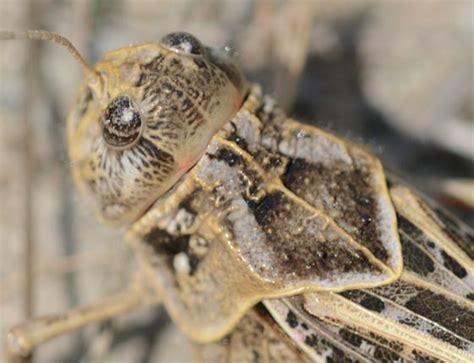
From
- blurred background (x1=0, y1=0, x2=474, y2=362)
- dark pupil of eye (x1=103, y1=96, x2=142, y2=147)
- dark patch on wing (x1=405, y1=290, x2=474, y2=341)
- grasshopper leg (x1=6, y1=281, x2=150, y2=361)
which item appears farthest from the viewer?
blurred background (x1=0, y1=0, x2=474, y2=362)

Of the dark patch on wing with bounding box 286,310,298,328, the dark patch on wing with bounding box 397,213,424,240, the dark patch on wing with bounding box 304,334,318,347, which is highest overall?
the dark patch on wing with bounding box 397,213,424,240

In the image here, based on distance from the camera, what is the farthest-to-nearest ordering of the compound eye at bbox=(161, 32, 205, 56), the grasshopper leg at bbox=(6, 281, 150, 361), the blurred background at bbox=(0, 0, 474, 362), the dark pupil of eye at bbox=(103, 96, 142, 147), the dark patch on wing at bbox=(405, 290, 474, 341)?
1. the blurred background at bbox=(0, 0, 474, 362)
2. the grasshopper leg at bbox=(6, 281, 150, 361)
3. the compound eye at bbox=(161, 32, 205, 56)
4. the dark pupil of eye at bbox=(103, 96, 142, 147)
5. the dark patch on wing at bbox=(405, 290, 474, 341)

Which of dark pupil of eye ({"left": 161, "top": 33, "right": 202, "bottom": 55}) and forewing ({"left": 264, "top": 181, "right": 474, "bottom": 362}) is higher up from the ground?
dark pupil of eye ({"left": 161, "top": 33, "right": 202, "bottom": 55})

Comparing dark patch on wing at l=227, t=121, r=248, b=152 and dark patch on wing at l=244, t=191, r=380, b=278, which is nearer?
dark patch on wing at l=244, t=191, r=380, b=278

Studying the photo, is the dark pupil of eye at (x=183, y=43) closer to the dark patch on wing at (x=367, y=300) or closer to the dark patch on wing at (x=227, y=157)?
the dark patch on wing at (x=227, y=157)

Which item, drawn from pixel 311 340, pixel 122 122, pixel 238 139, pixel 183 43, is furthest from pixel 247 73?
pixel 311 340

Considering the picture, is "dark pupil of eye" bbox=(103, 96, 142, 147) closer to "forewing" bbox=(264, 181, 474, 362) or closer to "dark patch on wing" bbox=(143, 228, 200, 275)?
"dark patch on wing" bbox=(143, 228, 200, 275)

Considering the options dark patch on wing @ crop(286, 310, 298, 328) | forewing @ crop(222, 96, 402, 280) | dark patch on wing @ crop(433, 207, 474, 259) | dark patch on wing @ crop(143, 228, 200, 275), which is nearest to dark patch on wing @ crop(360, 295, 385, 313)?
forewing @ crop(222, 96, 402, 280)

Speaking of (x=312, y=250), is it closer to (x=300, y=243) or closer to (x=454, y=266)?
(x=300, y=243)
